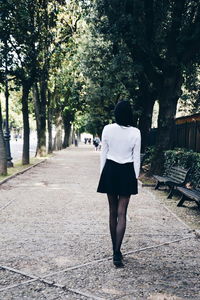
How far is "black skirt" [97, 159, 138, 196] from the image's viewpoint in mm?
4176

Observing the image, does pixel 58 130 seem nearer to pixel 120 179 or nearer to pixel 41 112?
pixel 41 112

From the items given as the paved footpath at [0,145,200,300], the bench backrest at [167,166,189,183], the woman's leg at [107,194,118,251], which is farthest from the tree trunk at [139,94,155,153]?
the woman's leg at [107,194,118,251]

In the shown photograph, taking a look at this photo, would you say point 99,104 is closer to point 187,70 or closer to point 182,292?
point 187,70

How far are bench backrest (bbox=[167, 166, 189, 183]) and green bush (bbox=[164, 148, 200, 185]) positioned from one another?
0.37m

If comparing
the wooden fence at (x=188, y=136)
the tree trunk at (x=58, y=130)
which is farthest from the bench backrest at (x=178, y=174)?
the tree trunk at (x=58, y=130)

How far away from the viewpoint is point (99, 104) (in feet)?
100

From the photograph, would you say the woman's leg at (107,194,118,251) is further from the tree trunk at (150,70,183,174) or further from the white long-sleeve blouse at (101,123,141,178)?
the tree trunk at (150,70,183,174)

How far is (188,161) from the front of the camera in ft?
34.0

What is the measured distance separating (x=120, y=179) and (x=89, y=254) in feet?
3.91

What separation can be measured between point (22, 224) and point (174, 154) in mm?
6747

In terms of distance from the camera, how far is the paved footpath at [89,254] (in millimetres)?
3564

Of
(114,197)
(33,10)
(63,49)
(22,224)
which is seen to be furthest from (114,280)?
(63,49)

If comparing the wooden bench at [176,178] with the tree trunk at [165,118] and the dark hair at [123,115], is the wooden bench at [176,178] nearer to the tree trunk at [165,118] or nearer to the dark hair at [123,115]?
the tree trunk at [165,118]

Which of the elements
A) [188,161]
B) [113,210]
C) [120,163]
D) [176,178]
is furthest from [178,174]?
[120,163]
